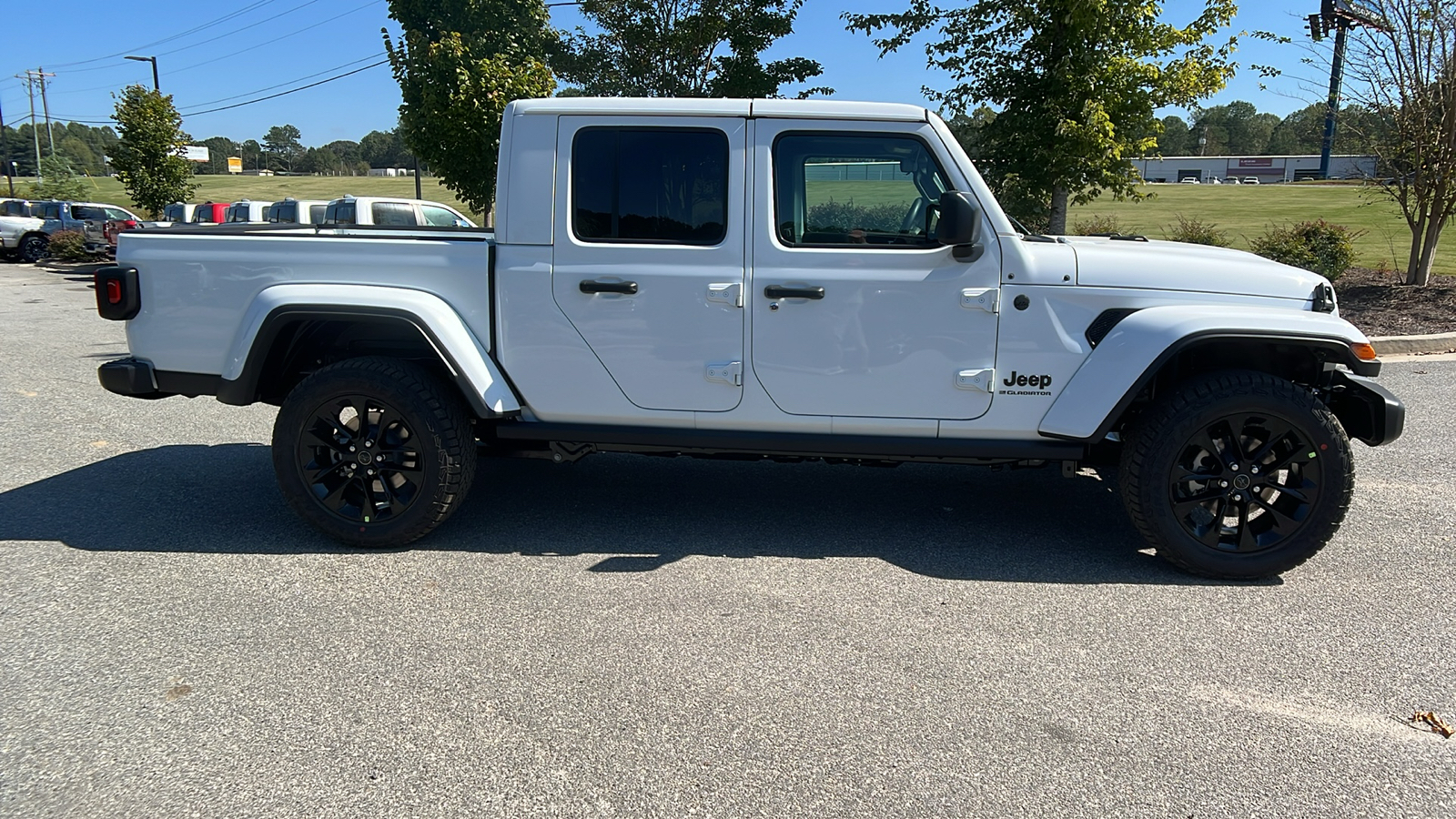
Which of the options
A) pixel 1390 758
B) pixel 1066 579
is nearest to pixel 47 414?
pixel 1066 579

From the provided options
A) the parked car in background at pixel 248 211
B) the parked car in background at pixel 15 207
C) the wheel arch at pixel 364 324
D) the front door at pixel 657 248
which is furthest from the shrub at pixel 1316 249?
the parked car in background at pixel 15 207

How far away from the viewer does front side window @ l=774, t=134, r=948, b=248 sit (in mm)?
4023

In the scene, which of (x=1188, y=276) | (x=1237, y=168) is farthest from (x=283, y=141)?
(x=1188, y=276)

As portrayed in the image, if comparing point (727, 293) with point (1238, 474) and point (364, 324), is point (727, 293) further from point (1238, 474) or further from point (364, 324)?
point (1238, 474)

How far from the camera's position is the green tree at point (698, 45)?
14.0 meters

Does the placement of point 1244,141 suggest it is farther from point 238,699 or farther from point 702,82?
point 238,699

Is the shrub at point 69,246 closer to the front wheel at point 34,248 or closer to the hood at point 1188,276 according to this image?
the front wheel at point 34,248

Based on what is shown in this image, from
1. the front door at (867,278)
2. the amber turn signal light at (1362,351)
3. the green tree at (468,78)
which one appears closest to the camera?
the amber turn signal light at (1362,351)

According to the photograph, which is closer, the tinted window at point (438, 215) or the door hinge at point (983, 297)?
the door hinge at point (983, 297)

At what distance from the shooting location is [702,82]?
14.9 meters

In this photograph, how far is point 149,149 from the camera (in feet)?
82.3

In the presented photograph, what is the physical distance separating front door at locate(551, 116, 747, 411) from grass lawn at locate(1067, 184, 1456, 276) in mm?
12728

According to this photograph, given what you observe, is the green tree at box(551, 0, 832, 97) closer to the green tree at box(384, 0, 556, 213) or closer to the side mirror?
the green tree at box(384, 0, 556, 213)

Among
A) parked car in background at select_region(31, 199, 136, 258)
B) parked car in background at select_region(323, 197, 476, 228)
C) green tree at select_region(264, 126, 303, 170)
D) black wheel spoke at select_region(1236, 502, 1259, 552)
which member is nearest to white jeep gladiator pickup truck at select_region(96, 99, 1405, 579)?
black wheel spoke at select_region(1236, 502, 1259, 552)
